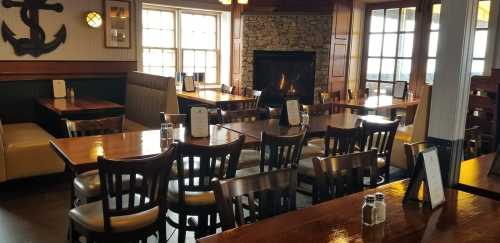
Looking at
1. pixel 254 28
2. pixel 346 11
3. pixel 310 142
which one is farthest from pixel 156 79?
pixel 346 11

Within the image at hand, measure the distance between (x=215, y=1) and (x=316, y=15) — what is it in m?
1.94

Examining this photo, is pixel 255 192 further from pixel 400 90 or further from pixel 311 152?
pixel 400 90

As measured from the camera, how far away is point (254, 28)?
7.79 m

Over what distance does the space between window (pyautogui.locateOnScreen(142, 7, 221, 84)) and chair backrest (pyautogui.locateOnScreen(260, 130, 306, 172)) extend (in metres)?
5.02

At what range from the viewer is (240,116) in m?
4.03

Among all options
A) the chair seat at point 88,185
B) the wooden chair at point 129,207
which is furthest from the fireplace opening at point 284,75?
the wooden chair at point 129,207

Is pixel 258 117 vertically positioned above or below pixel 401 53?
below

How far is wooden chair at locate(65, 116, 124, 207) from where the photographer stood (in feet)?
8.68

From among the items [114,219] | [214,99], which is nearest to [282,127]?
[114,219]

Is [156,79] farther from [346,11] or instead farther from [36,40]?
[346,11]

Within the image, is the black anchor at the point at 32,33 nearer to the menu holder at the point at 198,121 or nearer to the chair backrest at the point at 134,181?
the menu holder at the point at 198,121

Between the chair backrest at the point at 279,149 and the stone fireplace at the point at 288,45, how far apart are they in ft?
15.5

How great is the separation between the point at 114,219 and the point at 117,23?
476cm

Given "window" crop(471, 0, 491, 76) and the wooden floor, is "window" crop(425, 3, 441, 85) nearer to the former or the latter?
"window" crop(471, 0, 491, 76)
